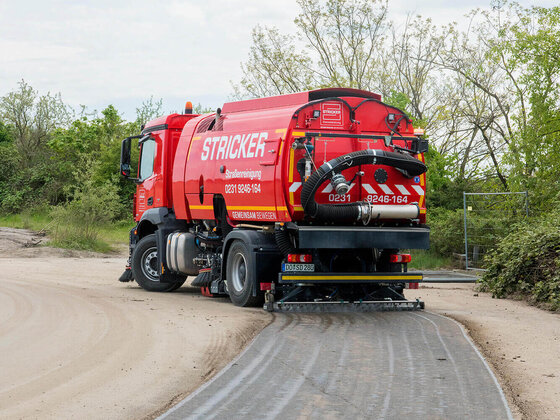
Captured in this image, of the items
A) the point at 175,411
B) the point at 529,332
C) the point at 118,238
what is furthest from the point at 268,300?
the point at 118,238

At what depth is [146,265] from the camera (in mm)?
17219

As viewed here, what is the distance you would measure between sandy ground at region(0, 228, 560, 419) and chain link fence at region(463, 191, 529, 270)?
5837 millimetres

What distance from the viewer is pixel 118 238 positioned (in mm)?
34125

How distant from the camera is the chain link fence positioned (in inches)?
885

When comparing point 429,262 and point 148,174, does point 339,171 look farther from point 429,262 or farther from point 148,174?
point 429,262

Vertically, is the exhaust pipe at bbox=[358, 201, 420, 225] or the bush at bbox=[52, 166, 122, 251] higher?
the bush at bbox=[52, 166, 122, 251]

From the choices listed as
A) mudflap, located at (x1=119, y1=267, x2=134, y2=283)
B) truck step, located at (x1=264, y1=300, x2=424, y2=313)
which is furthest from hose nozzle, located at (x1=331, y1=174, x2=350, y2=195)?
mudflap, located at (x1=119, y1=267, x2=134, y2=283)

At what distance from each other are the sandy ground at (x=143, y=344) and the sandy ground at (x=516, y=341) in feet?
0.04

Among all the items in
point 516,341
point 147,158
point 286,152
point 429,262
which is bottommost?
point 516,341

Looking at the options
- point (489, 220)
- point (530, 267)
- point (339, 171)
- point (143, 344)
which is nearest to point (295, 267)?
point (339, 171)

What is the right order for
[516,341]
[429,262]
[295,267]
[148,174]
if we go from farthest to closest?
[429,262]
[148,174]
[295,267]
[516,341]

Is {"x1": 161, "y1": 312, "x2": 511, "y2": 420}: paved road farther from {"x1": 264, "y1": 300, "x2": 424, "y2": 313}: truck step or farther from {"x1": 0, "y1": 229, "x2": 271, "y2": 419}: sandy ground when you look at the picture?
{"x1": 264, "y1": 300, "x2": 424, "y2": 313}: truck step

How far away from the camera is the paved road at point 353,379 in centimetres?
669

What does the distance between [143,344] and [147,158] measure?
8.24 m
